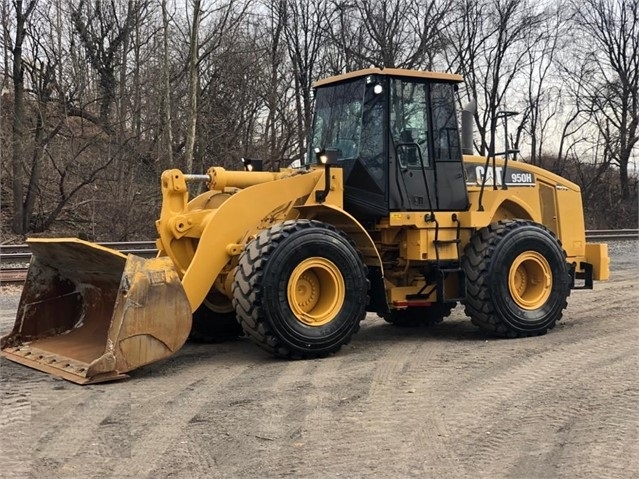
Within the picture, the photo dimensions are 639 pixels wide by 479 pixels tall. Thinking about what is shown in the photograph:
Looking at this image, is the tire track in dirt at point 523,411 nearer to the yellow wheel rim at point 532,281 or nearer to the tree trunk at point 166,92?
the yellow wheel rim at point 532,281

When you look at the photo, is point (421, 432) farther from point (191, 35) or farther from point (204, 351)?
point (191, 35)

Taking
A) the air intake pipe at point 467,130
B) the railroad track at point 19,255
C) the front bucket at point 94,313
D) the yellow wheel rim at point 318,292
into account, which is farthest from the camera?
the railroad track at point 19,255

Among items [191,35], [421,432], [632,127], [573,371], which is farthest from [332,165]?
[632,127]

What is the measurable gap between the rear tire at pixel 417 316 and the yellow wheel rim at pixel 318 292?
6.67 ft

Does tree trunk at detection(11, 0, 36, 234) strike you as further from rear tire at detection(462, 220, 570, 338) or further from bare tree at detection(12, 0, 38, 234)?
rear tire at detection(462, 220, 570, 338)

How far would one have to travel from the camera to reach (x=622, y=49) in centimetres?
3478

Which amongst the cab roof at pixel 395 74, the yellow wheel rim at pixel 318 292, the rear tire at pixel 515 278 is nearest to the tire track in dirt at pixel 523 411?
the rear tire at pixel 515 278

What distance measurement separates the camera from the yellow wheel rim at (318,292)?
6445 mm

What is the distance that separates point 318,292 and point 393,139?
5.98ft

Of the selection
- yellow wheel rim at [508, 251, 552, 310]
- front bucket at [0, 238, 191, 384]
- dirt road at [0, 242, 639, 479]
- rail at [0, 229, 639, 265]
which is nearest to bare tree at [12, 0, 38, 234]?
rail at [0, 229, 639, 265]

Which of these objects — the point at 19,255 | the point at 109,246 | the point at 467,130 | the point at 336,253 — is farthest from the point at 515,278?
the point at 19,255

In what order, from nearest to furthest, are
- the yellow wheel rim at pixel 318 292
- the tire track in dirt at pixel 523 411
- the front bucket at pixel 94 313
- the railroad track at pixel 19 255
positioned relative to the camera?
the tire track in dirt at pixel 523 411 → the front bucket at pixel 94 313 → the yellow wheel rim at pixel 318 292 → the railroad track at pixel 19 255

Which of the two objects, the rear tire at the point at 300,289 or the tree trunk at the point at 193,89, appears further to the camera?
the tree trunk at the point at 193,89

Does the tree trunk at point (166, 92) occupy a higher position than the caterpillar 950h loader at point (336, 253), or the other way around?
the tree trunk at point (166, 92)
